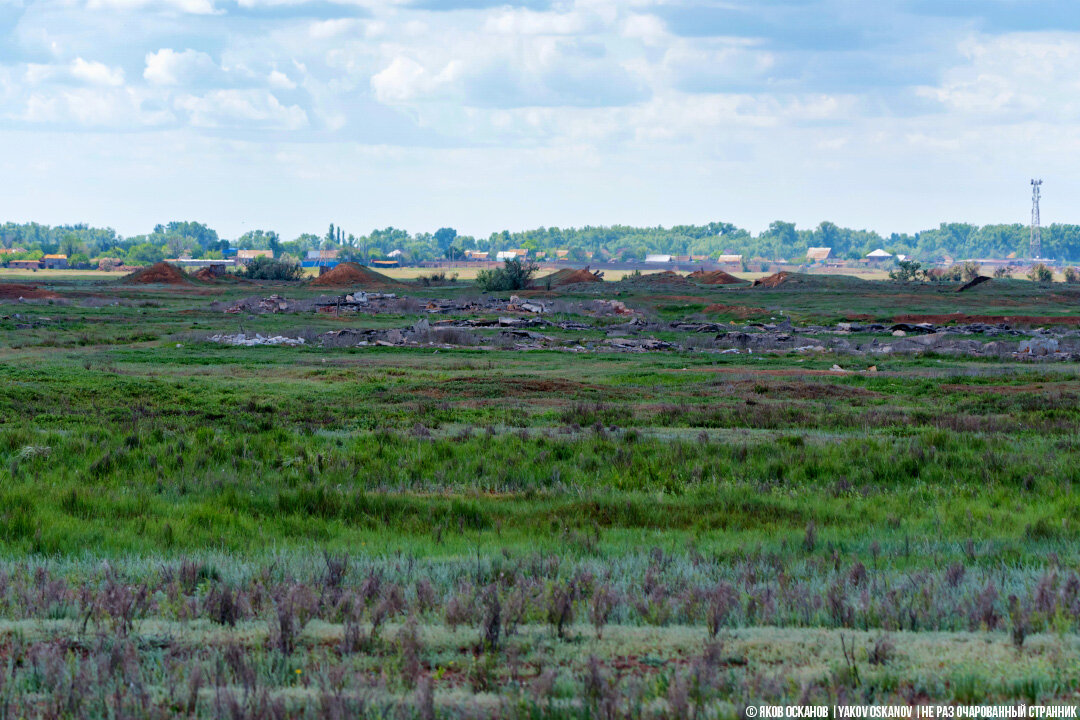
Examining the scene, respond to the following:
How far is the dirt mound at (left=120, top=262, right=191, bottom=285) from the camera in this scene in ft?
344

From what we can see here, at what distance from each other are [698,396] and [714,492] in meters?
11.9

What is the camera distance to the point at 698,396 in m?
24.1

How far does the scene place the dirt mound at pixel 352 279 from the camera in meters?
105

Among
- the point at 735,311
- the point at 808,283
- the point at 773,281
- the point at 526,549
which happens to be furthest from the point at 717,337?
the point at 773,281

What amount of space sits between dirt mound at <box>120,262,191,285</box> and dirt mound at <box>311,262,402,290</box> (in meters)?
13.8

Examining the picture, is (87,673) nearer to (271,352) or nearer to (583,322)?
(271,352)

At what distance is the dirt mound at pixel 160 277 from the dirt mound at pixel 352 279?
13.8 metres

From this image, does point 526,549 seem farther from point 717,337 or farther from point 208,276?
point 208,276

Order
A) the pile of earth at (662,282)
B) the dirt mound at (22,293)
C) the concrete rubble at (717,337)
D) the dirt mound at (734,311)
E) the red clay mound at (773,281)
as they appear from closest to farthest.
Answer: the concrete rubble at (717,337)
the dirt mound at (734,311)
the dirt mound at (22,293)
the red clay mound at (773,281)
the pile of earth at (662,282)

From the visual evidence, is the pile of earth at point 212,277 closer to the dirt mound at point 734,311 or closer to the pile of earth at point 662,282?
the pile of earth at point 662,282

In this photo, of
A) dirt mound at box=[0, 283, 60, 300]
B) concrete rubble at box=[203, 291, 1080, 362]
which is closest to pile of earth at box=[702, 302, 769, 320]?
concrete rubble at box=[203, 291, 1080, 362]

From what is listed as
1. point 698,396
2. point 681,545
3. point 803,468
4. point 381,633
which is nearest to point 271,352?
point 698,396

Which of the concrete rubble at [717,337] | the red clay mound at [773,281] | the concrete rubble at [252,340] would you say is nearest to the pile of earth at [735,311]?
the concrete rubble at [717,337]

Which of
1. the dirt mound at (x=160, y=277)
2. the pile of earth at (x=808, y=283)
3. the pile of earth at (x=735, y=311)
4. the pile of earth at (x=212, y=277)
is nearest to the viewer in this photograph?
the pile of earth at (x=735, y=311)
